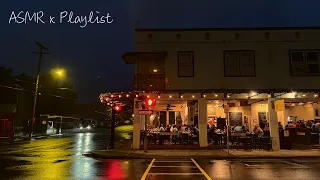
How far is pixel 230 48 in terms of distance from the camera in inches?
Answer: 804

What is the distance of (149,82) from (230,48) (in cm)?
628

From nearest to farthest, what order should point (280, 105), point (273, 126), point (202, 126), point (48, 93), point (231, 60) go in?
point (280, 105), point (273, 126), point (202, 126), point (231, 60), point (48, 93)

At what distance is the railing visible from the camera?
19578 millimetres

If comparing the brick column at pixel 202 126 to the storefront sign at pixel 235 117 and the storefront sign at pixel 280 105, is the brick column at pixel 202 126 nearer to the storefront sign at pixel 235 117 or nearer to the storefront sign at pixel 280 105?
the storefront sign at pixel 280 105

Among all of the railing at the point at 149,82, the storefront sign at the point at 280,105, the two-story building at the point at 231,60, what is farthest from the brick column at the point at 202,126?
the storefront sign at the point at 280,105

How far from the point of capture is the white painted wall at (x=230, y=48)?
789 inches

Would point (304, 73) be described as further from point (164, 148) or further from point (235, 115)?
point (164, 148)

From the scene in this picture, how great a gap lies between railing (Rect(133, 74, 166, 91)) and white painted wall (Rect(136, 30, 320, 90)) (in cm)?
58

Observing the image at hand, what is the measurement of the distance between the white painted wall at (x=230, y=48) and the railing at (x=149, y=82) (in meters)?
0.58

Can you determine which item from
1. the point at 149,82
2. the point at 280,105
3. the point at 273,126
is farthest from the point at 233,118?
the point at 149,82

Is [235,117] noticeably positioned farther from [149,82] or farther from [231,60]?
[149,82]

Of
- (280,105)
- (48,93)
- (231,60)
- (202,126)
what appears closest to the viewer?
(280,105)

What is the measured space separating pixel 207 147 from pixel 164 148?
9.39ft

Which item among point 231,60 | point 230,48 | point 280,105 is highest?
point 230,48
